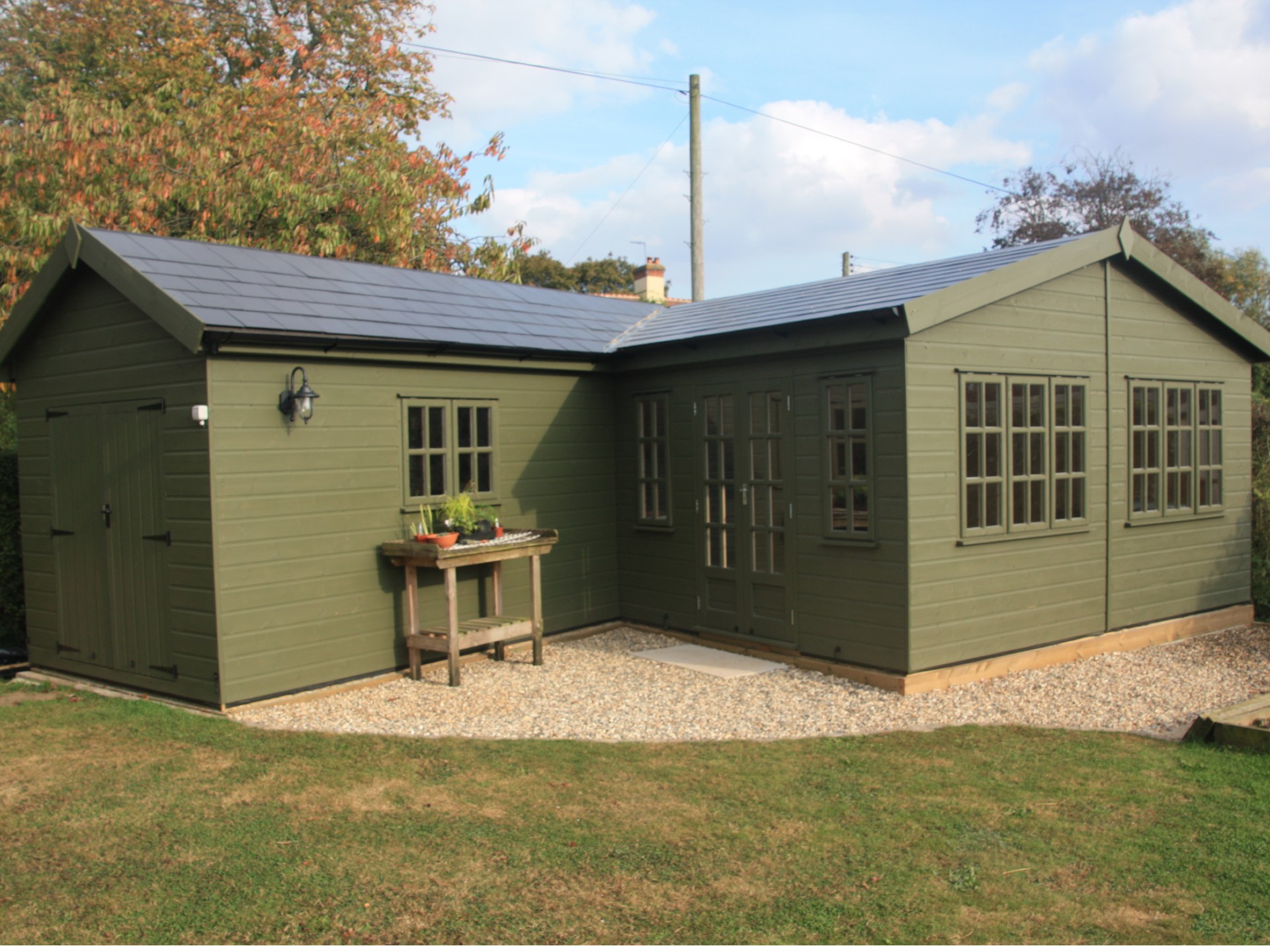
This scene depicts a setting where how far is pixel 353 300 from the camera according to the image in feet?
26.6

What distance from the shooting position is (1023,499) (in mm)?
7910

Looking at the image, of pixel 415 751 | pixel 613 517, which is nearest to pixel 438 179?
pixel 613 517

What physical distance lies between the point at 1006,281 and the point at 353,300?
204 inches

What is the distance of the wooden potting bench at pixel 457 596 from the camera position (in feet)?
24.7

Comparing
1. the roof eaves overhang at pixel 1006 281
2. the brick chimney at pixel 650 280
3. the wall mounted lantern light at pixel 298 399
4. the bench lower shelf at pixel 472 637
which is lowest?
the bench lower shelf at pixel 472 637

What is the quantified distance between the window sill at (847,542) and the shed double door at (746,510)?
1.14 ft

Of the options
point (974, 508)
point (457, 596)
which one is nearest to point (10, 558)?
point (457, 596)

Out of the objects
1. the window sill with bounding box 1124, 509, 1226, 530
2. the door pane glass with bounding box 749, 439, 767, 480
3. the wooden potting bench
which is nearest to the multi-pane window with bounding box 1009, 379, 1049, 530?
the window sill with bounding box 1124, 509, 1226, 530

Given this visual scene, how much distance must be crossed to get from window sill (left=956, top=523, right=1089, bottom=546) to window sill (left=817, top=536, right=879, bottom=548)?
26.0 inches

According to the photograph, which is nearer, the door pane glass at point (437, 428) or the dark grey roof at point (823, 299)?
the dark grey roof at point (823, 299)

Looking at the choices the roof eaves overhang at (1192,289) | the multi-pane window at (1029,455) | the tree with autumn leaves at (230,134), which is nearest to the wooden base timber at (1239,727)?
the multi-pane window at (1029,455)

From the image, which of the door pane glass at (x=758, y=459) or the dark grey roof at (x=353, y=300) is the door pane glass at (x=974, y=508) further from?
the dark grey roof at (x=353, y=300)

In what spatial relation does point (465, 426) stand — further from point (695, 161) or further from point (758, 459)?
point (695, 161)

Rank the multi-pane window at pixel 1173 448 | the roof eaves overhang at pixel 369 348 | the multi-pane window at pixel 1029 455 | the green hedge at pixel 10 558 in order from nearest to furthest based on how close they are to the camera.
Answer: the roof eaves overhang at pixel 369 348 → the multi-pane window at pixel 1029 455 → the multi-pane window at pixel 1173 448 → the green hedge at pixel 10 558
